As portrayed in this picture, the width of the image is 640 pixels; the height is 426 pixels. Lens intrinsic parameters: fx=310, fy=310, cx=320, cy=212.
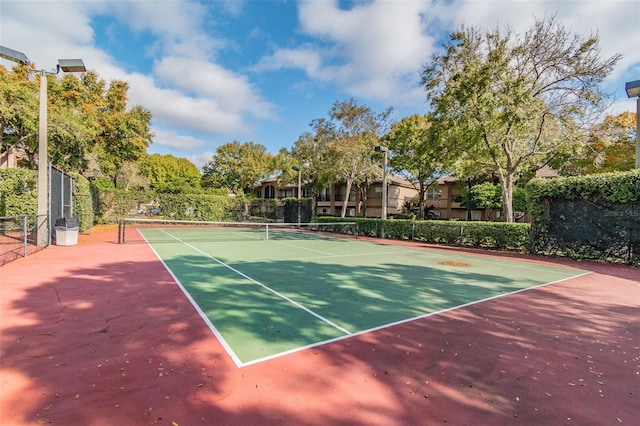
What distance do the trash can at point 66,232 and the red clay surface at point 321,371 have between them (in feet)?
26.5

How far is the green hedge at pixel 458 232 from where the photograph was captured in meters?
14.5

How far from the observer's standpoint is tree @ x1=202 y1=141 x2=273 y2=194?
51.9m

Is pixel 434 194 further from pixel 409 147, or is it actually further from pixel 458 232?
pixel 458 232

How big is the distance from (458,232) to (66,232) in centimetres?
1808

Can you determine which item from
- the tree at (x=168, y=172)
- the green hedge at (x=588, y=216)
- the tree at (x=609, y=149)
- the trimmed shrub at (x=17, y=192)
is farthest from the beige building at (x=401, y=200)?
the trimmed shrub at (x=17, y=192)

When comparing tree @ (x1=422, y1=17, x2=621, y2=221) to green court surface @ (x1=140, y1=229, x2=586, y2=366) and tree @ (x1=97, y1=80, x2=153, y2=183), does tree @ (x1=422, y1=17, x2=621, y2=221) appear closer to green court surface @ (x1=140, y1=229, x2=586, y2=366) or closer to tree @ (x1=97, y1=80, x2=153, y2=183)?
green court surface @ (x1=140, y1=229, x2=586, y2=366)

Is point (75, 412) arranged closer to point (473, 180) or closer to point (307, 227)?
point (307, 227)

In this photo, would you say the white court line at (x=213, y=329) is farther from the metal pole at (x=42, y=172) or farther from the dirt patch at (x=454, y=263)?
the metal pole at (x=42, y=172)

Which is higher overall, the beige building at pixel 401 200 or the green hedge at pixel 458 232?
the beige building at pixel 401 200

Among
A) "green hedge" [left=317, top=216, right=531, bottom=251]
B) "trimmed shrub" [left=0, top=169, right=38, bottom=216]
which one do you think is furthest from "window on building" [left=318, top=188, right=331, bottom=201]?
"trimmed shrub" [left=0, top=169, right=38, bottom=216]

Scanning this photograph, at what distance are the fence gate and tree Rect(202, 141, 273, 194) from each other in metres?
36.3

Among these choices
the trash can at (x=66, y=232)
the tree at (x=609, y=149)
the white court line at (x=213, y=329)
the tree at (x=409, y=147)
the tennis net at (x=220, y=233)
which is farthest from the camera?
the tree at (x=409, y=147)

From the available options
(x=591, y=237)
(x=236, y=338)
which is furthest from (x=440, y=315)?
(x=591, y=237)

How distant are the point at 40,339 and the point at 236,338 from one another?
7.92 feet
